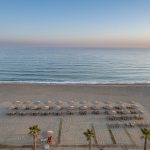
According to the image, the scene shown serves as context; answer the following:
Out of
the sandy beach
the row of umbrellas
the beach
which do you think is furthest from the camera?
the sandy beach

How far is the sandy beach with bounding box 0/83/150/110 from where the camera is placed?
38.0 meters

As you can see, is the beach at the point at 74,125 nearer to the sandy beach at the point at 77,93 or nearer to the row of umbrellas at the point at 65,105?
the sandy beach at the point at 77,93

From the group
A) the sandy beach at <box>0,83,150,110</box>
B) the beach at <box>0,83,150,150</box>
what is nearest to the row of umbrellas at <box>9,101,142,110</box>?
the beach at <box>0,83,150,150</box>

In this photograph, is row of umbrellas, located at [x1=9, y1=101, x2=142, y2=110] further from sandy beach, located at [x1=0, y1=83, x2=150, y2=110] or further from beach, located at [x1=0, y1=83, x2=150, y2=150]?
→ sandy beach, located at [x1=0, y1=83, x2=150, y2=110]

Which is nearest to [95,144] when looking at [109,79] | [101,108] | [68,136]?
[68,136]

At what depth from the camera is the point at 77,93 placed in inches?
1642

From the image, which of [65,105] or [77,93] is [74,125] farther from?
[77,93]

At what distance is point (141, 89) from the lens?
45.6 m

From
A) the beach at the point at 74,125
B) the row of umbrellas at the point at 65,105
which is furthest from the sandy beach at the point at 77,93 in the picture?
the row of umbrellas at the point at 65,105

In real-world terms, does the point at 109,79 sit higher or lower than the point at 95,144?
higher

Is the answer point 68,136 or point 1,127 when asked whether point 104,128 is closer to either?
point 68,136

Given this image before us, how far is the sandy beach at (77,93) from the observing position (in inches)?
1497

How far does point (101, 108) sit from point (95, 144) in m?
10.1

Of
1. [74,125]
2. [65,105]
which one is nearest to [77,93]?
[65,105]
